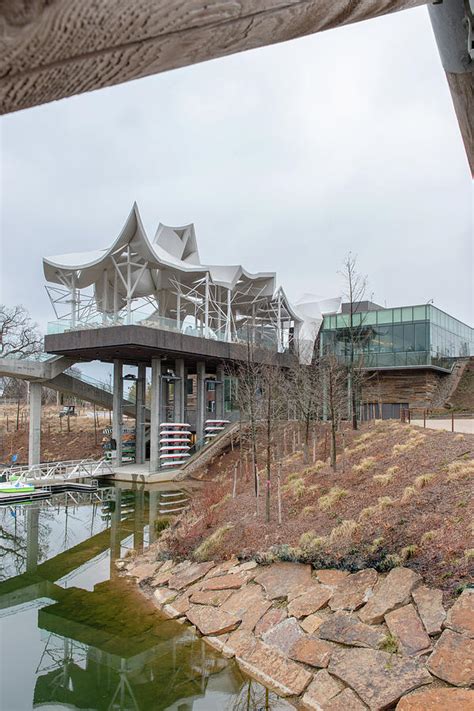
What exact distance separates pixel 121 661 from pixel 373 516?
18.6 feet

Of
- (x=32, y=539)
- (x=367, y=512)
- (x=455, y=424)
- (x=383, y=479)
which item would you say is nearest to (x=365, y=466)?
(x=383, y=479)

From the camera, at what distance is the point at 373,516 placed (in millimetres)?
11023

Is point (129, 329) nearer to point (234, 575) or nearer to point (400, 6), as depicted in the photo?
point (234, 575)

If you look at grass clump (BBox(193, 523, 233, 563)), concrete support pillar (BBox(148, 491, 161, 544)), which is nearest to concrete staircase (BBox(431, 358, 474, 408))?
concrete support pillar (BBox(148, 491, 161, 544))

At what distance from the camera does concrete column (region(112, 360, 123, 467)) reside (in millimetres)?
31141

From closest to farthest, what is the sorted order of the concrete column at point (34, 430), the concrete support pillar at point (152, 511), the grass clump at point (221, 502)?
the grass clump at point (221, 502), the concrete support pillar at point (152, 511), the concrete column at point (34, 430)

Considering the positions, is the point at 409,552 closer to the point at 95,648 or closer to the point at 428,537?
the point at 428,537

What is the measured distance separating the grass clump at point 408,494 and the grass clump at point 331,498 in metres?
1.94

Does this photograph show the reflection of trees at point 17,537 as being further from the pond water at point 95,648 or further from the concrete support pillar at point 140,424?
the concrete support pillar at point 140,424

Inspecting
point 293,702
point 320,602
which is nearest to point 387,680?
point 293,702

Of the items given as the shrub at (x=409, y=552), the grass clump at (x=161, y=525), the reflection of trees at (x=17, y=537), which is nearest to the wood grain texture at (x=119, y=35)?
the shrub at (x=409, y=552)

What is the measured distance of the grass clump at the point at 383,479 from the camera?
12.9 metres

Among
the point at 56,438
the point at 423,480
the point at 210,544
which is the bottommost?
the point at 56,438

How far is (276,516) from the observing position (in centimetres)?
1355
